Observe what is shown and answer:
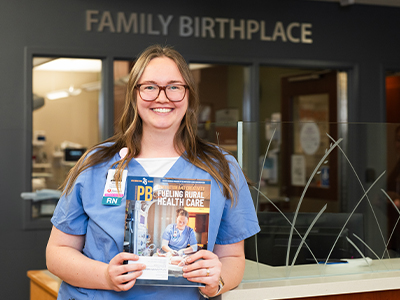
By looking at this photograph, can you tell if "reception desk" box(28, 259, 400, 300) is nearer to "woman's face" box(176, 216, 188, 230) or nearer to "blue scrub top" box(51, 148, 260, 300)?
"blue scrub top" box(51, 148, 260, 300)

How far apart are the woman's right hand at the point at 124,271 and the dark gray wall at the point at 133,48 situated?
2.80 metres

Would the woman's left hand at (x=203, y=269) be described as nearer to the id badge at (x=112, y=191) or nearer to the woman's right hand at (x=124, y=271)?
the woman's right hand at (x=124, y=271)

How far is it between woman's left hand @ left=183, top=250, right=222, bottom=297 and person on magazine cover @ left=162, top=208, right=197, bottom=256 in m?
0.03

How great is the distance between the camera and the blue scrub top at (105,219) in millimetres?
1319

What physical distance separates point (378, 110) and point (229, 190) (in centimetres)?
377

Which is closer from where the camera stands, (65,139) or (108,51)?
(108,51)

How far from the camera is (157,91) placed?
134 centimetres

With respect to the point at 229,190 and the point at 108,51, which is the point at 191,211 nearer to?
the point at 229,190

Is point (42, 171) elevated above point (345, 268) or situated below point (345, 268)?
above

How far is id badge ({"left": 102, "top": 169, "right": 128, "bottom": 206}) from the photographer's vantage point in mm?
1332

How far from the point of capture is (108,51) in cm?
402

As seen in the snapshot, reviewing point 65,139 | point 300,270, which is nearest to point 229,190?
point 300,270

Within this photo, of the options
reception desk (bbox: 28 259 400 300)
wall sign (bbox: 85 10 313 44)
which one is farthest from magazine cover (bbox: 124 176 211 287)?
wall sign (bbox: 85 10 313 44)

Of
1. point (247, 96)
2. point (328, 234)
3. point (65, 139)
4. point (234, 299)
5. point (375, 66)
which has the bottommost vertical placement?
point (234, 299)
